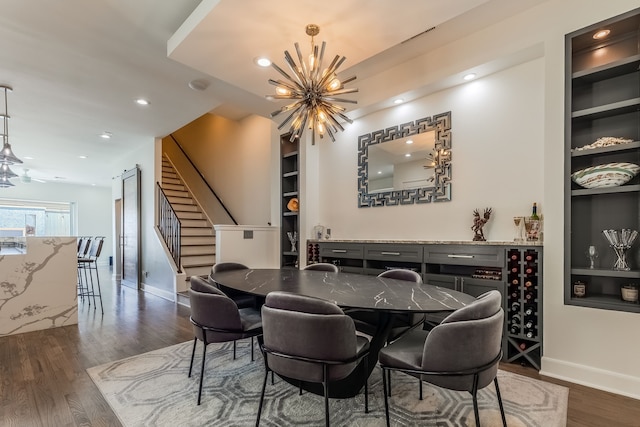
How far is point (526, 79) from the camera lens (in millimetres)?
2963

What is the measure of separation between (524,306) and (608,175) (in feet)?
4.03

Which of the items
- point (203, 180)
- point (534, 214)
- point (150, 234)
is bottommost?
point (150, 234)

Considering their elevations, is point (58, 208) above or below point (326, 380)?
above

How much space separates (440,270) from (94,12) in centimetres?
402

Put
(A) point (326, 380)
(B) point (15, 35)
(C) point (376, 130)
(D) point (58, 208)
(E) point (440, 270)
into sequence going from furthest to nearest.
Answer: (D) point (58, 208), (C) point (376, 130), (E) point (440, 270), (B) point (15, 35), (A) point (326, 380)

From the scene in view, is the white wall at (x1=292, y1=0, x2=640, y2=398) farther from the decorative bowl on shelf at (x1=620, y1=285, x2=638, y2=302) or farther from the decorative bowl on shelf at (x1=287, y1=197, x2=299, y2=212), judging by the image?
the decorative bowl on shelf at (x1=287, y1=197, x2=299, y2=212)

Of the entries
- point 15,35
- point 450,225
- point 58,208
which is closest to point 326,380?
point 450,225

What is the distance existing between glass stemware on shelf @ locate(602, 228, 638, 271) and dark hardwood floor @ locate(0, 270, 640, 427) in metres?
0.95

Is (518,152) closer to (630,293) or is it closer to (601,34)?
(601,34)

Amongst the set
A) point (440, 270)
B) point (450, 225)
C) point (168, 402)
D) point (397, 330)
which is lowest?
point (168, 402)

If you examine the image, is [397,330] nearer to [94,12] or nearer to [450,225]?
[450,225]

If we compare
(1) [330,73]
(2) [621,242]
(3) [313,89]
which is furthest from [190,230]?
(2) [621,242]

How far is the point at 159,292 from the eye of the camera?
5535 millimetres

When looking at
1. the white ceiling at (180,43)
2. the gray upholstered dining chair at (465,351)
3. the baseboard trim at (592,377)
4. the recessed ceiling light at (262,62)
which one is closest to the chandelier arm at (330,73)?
the white ceiling at (180,43)
